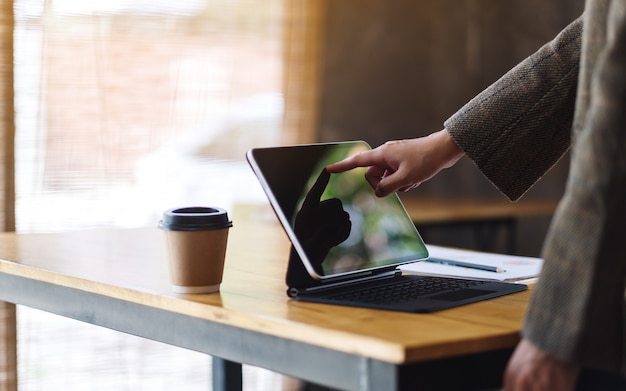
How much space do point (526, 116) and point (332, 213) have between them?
312mm

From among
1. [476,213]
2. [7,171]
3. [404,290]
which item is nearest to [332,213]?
[404,290]

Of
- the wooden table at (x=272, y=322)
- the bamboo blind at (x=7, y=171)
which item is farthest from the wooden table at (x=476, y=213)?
the wooden table at (x=272, y=322)

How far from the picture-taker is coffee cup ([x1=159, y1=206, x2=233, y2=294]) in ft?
4.06

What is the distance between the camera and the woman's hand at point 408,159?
1.39 meters

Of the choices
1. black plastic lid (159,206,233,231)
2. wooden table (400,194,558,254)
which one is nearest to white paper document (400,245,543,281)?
black plastic lid (159,206,233,231)

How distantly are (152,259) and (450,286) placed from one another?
1.83 ft

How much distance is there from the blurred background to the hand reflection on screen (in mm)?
1424

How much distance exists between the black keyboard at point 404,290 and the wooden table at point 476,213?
6.17 ft

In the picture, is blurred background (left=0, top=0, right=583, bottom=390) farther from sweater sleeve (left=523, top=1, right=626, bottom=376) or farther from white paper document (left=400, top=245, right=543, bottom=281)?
sweater sleeve (left=523, top=1, right=626, bottom=376)

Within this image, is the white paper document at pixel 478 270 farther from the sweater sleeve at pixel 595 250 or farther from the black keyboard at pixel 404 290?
the sweater sleeve at pixel 595 250

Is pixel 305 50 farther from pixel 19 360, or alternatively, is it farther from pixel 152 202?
pixel 19 360

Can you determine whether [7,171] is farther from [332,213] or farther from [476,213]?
[476,213]

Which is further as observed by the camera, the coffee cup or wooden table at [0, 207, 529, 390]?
the coffee cup

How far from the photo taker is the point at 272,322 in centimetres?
108
